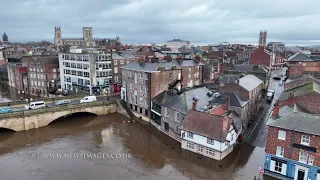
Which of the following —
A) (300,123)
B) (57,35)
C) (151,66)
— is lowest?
(300,123)

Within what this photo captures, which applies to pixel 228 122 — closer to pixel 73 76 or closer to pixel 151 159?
pixel 151 159

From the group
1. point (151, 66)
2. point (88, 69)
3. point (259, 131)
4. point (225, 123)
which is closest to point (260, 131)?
point (259, 131)

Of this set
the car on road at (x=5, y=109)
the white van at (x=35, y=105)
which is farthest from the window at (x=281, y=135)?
the car on road at (x=5, y=109)

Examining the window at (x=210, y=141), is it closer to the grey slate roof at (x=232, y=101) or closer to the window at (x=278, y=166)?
the window at (x=278, y=166)

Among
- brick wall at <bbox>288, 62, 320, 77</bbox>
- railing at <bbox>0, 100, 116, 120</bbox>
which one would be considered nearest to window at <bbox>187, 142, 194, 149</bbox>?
railing at <bbox>0, 100, 116, 120</bbox>

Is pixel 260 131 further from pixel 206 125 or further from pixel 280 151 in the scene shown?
pixel 280 151
